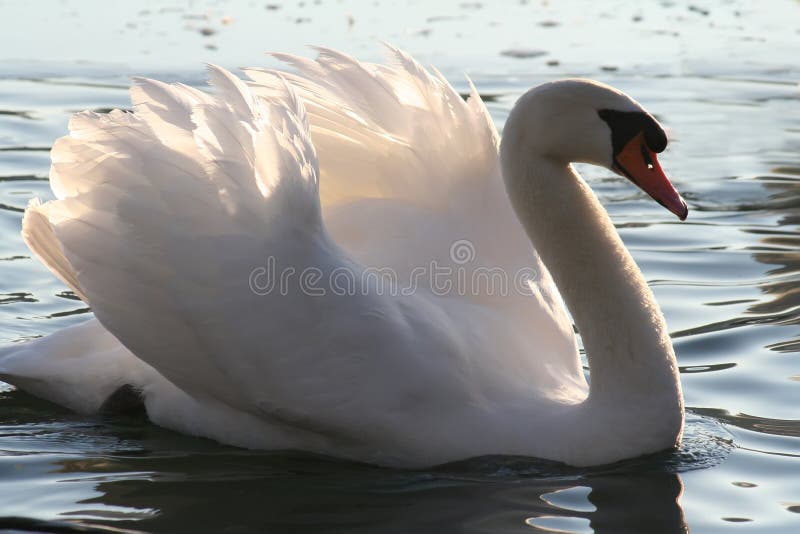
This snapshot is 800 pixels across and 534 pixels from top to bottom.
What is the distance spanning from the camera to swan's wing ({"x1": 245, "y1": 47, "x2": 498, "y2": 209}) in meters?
6.22

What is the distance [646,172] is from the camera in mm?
5559

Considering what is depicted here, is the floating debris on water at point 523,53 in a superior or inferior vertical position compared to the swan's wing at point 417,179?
superior

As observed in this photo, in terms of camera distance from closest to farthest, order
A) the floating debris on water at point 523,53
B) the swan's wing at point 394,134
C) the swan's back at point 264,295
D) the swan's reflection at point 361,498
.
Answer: the swan's reflection at point 361,498, the swan's back at point 264,295, the swan's wing at point 394,134, the floating debris on water at point 523,53

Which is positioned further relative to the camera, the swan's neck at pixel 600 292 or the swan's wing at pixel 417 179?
the swan's wing at pixel 417 179

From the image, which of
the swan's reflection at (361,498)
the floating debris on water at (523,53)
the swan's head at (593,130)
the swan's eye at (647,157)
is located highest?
the floating debris on water at (523,53)

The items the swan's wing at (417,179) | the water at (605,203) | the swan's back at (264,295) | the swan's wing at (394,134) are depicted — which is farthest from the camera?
the swan's wing at (394,134)

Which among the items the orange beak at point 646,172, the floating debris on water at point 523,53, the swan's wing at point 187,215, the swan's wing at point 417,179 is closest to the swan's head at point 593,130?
the orange beak at point 646,172

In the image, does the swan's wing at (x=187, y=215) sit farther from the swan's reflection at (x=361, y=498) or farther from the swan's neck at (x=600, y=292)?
the swan's neck at (x=600, y=292)

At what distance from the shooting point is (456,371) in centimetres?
548

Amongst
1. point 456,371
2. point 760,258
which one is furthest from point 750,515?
point 760,258

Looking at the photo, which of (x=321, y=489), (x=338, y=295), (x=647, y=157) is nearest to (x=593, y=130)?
(x=647, y=157)

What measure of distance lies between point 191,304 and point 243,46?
27.0 feet

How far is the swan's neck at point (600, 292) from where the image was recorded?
5535 millimetres

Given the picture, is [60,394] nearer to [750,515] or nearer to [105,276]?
[105,276]
